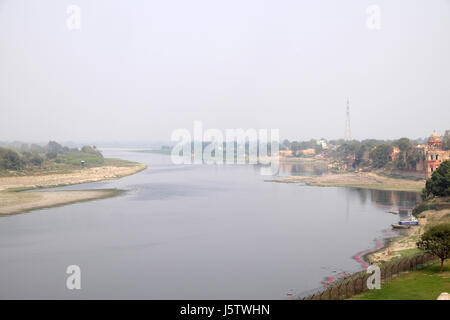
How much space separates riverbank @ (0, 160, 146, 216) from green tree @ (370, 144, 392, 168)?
52295mm

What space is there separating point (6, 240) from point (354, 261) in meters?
25.4

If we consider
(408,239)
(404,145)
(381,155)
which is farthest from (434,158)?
(408,239)

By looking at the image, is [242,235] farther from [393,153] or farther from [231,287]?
[393,153]

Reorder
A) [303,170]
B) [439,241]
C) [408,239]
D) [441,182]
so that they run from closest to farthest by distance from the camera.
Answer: [439,241], [408,239], [441,182], [303,170]

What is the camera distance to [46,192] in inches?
2434

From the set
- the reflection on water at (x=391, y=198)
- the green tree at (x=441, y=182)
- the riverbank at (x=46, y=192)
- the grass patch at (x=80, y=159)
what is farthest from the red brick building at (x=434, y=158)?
the grass patch at (x=80, y=159)

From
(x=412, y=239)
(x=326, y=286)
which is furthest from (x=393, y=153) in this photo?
(x=326, y=286)

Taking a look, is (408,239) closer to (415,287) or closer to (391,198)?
(415,287)

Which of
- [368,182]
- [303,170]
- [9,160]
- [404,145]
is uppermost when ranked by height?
[404,145]

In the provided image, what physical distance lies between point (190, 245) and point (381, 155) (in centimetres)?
7010

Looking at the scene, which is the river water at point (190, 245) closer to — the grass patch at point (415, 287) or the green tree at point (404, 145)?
the grass patch at point (415, 287)

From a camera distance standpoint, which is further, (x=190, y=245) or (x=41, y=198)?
(x=41, y=198)

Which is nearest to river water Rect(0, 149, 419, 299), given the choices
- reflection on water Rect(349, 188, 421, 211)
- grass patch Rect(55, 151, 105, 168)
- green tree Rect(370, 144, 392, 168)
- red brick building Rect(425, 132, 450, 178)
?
reflection on water Rect(349, 188, 421, 211)

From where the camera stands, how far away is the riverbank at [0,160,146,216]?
51247mm
